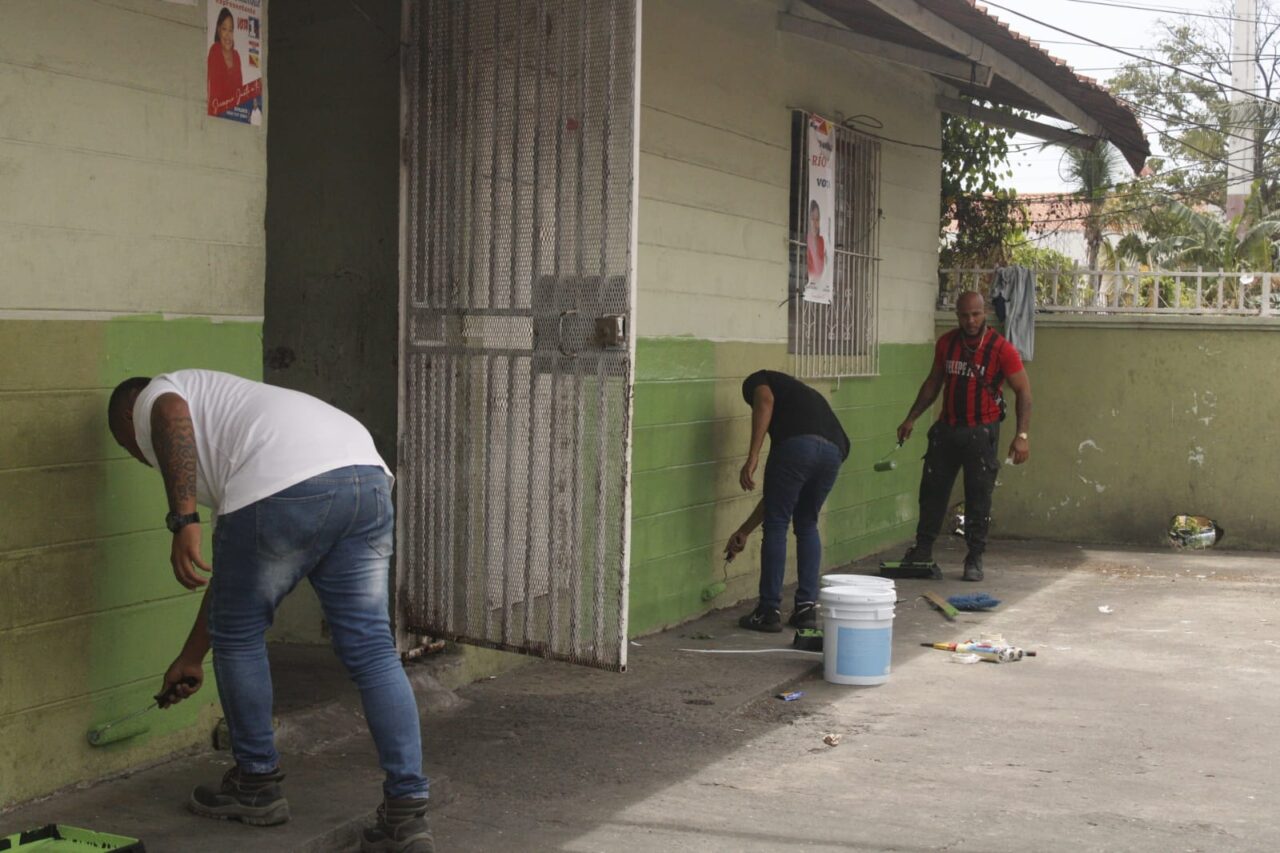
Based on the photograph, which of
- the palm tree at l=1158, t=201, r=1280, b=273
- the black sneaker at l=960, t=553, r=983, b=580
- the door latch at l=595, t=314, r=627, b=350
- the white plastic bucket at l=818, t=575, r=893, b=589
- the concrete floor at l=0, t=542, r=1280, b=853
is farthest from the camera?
the palm tree at l=1158, t=201, r=1280, b=273

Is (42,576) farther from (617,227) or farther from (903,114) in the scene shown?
(903,114)

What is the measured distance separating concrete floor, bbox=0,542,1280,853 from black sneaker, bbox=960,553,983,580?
5.37 feet

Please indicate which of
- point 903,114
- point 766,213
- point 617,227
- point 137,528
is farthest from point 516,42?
point 903,114

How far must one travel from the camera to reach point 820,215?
927cm

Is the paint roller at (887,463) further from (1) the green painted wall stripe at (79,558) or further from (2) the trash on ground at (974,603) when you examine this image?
(1) the green painted wall stripe at (79,558)

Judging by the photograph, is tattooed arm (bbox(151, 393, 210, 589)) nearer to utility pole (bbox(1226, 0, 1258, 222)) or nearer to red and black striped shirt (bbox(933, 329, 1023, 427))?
red and black striped shirt (bbox(933, 329, 1023, 427))

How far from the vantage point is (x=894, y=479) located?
36.1 feet

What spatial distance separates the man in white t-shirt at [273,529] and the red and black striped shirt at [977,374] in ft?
20.3

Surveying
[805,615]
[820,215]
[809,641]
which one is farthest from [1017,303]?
[809,641]

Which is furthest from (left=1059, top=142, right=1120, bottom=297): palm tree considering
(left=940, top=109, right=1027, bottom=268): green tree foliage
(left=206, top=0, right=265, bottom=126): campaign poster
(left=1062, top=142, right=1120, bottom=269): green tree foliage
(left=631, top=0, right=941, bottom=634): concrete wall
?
(left=206, top=0, right=265, bottom=126): campaign poster

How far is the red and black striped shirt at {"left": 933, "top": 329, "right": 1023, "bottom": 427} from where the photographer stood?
9.58 metres

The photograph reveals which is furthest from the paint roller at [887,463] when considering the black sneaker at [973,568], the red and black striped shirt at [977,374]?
the black sneaker at [973,568]

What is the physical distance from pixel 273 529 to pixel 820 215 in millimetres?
5979

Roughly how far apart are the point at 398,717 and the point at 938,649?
4.03 m
